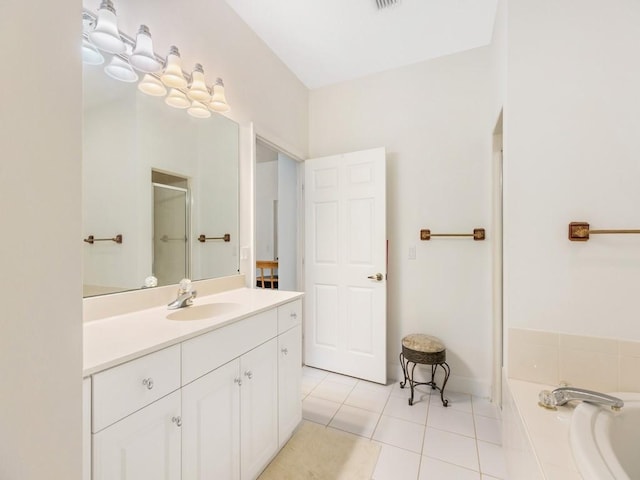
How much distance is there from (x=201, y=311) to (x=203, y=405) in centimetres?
53

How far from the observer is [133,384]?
85 cm

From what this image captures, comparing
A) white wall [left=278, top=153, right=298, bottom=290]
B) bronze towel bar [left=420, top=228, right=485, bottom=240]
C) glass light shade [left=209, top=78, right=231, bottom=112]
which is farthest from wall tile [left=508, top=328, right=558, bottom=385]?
glass light shade [left=209, top=78, right=231, bottom=112]

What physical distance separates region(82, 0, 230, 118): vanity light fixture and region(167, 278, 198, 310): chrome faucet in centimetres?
100

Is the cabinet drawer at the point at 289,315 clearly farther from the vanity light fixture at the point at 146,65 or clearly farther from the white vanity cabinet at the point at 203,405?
the vanity light fixture at the point at 146,65

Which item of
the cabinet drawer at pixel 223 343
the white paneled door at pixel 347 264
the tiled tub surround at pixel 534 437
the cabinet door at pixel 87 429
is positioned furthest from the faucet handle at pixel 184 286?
the tiled tub surround at pixel 534 437

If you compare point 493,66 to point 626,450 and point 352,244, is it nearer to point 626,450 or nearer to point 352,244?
point 352,244

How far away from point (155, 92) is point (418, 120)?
6.59 ft

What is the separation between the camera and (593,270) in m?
1.35

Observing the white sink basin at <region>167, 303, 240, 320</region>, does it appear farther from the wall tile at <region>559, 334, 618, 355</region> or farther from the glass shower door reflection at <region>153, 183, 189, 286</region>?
the wall tile at <region>559, 334, 618, 355</region>

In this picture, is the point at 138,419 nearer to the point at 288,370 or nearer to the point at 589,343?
the point at 288,370

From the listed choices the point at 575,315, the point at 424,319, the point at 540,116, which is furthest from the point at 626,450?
the point at 540,116

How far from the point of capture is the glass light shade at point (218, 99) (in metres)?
1.68

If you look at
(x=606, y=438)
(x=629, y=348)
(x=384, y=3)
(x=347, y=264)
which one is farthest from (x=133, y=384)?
(x=384, y=3)

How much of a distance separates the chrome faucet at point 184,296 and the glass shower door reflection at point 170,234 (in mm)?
96
